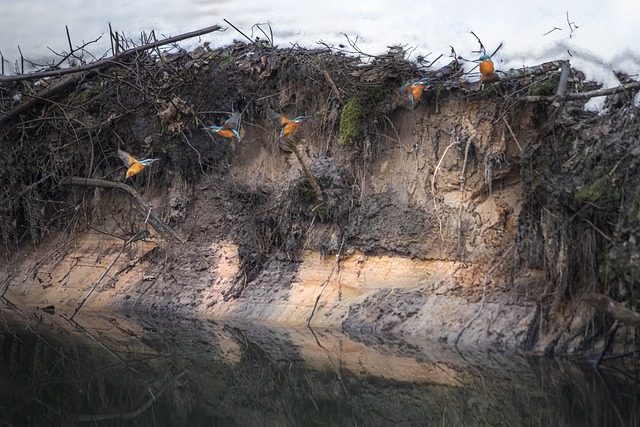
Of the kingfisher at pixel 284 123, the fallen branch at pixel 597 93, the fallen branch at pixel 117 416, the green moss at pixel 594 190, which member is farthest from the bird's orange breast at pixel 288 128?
the fallen branch at pixel 117 416

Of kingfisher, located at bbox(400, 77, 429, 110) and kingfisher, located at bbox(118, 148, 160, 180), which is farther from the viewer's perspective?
kingfisher, located at bbox(118, 148, 160, 180)

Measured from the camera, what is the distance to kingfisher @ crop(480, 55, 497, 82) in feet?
26.7

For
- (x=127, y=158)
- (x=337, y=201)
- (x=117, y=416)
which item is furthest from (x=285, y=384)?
(x=127, y=158)

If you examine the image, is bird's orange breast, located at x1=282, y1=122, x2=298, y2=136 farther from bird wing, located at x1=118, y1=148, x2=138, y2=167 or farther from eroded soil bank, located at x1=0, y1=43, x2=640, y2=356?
bird wing, located at x1=118, y1=148, x2=138, y2=167

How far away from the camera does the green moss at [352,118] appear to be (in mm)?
9266

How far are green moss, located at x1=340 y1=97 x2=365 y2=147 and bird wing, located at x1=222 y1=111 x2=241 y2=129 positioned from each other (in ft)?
4.36

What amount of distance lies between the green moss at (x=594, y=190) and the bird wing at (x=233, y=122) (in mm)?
4286

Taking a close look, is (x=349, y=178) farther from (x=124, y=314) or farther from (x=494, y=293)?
(x=124, y=314)

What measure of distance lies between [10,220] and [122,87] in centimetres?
240

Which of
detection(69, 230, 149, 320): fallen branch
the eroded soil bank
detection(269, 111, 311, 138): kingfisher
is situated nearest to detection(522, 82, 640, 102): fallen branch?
the eroded soil bank

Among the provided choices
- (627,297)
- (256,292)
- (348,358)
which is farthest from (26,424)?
(627,297)

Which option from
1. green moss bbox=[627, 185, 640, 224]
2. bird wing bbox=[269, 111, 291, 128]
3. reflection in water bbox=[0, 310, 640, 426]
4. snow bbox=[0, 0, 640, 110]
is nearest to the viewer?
reflection in water bbox=[0, 310, 640, 426]

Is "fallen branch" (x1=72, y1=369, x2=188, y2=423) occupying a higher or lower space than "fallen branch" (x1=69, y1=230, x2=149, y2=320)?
higher

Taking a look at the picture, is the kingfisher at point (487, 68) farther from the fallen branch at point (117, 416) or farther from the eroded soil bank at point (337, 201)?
the fallen branch at point (117, 416)
